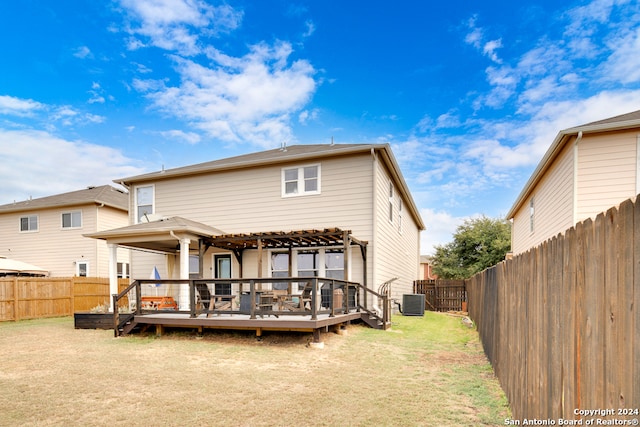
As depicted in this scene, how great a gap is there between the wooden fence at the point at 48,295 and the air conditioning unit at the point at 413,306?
1291cm

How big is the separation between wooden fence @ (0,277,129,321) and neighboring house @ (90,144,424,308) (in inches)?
100

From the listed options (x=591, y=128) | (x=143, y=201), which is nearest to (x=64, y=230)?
(x=143, y=201)

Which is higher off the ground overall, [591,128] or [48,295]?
[591,128]

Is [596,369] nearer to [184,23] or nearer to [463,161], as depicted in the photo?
[184,23]

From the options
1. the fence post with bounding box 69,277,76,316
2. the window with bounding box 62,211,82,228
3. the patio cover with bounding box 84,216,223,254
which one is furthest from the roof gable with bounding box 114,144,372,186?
the window with bounding box 62,211,82,228

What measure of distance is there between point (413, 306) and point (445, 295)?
6.12 metres

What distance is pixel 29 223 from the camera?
22.6 metres

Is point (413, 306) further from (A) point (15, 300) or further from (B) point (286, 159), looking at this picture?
(A) point (15, 300)

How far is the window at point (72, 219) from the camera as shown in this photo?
21634mm

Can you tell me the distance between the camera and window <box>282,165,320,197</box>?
13.9 metres

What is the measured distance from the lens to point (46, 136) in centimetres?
2095

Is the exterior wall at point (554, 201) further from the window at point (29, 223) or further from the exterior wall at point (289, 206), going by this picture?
the window at point (29, 223)

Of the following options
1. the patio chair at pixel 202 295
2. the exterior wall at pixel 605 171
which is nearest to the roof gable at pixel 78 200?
the patio chair at pixel 202 295

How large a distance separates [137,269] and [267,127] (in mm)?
9634
